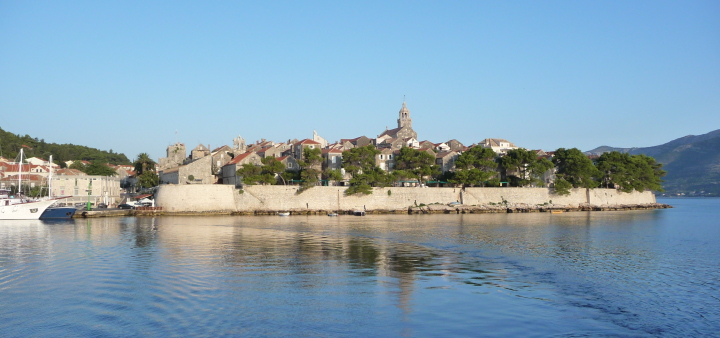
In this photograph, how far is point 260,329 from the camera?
945 cm

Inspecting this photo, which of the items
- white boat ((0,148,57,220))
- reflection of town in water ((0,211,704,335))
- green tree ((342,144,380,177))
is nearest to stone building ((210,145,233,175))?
green tree ((342,144,380,177))

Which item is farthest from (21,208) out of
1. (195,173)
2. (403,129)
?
(403,129)

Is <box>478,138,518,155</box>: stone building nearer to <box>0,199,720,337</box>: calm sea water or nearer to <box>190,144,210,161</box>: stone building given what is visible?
<box>190,144,210,161</box>: stone building

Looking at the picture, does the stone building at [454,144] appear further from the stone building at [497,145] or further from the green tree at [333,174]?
the green tree at [333,174]

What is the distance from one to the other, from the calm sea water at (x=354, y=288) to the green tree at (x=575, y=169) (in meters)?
38.6

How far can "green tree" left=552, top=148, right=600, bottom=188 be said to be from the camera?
61.0 metres

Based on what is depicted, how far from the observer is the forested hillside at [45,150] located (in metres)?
78.4

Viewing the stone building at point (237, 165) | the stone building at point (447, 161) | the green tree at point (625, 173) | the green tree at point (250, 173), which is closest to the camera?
the green tree at point (250, 173)

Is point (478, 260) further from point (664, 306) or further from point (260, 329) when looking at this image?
point (260, 329)

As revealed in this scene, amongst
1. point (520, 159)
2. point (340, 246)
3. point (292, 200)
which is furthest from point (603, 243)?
point (520, 159)

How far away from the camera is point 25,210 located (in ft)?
128

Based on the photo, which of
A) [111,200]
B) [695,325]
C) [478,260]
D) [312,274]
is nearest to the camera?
[695,325]

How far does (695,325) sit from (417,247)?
11.9m

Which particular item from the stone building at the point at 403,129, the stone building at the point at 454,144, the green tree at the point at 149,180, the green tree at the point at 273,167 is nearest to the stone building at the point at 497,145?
the stone building at the point at 454,144
